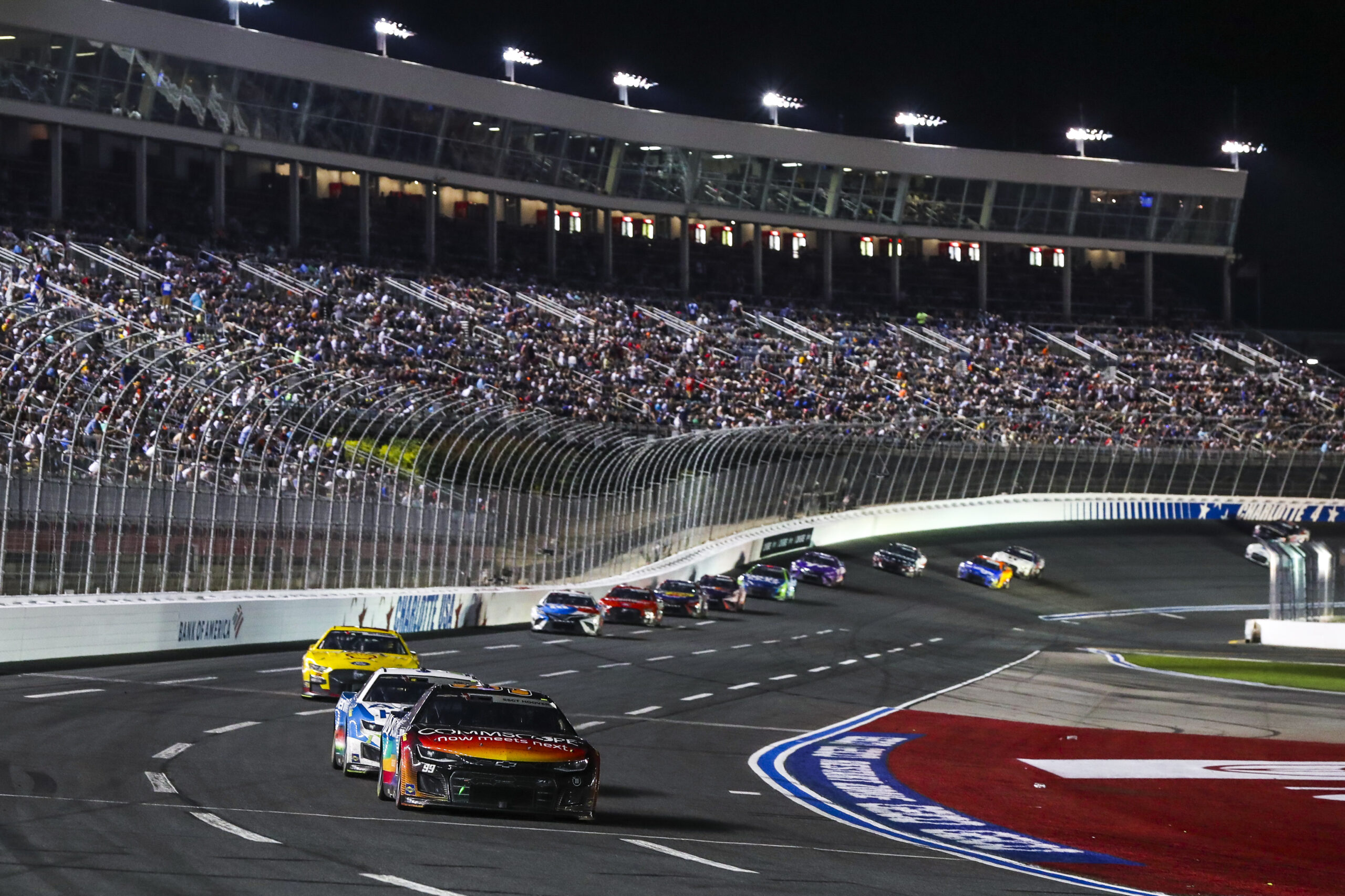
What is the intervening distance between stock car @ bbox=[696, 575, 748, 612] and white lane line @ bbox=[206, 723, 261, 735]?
30.2m

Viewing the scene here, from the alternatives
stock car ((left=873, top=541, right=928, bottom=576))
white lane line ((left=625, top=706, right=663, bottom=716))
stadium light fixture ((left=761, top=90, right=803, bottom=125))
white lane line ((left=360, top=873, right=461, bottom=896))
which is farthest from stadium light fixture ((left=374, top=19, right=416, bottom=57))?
white lane line ((left=360, top=873, right=461, bottom=896))

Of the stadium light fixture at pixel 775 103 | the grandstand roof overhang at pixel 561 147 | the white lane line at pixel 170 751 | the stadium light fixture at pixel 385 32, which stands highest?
the stadium light fixture at pixel 775 103

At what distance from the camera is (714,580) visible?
51312 mm

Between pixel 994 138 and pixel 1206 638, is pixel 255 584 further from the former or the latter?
pixel 994 138

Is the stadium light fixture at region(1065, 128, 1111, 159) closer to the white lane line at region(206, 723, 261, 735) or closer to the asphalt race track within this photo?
the asphalt race track

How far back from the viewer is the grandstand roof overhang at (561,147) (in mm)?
67750

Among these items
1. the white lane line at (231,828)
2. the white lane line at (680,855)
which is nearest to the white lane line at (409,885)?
the white lane line at (231,828)

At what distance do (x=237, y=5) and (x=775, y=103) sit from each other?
32.1 meters

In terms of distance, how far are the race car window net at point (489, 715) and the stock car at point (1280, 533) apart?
6252 cm

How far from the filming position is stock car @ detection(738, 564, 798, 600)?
5438 centimetres

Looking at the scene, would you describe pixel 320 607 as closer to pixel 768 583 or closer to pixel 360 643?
pixel 360 643

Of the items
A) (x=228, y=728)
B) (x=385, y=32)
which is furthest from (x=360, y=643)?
(x=385, y=32)

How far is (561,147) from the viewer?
84375 millimetres

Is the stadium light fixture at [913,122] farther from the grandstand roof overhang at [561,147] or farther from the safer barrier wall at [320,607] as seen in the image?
the safer barrier wall at [320,607]
